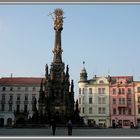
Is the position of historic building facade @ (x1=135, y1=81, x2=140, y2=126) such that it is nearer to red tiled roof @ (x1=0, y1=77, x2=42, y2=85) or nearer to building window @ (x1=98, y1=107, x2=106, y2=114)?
building window @ (x1=98, y1=107, x2=106, y2=114)

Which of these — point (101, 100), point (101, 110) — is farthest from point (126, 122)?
point (101, 100)

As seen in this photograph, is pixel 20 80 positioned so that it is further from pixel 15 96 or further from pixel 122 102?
pixel 122 102

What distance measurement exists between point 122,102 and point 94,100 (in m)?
7.43

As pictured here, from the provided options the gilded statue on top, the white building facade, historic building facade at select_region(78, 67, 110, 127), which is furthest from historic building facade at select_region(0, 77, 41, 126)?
the gilded statue on top

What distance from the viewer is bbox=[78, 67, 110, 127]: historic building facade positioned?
3423 inches

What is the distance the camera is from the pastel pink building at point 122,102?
3351 inches

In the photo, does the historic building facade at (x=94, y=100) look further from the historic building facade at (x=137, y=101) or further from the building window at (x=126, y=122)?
the historic building facade at (x=137, y=101)

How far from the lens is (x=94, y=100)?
88.5 meters

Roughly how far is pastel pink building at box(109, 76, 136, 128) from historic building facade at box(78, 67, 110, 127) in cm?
156

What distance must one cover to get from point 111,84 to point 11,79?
93.3 ft

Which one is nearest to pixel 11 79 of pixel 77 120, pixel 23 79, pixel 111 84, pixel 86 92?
pixel 23 79

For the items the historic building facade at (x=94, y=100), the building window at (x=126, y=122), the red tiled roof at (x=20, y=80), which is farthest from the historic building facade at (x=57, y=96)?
the red tiled roof at (x=20, y=80)

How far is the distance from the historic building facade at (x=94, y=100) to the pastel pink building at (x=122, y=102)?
156cm

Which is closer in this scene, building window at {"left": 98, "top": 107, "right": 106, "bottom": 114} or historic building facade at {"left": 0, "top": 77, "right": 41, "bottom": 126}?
building window at {"left": 98, "top": 107, "right": 106, "bottom": 114}
